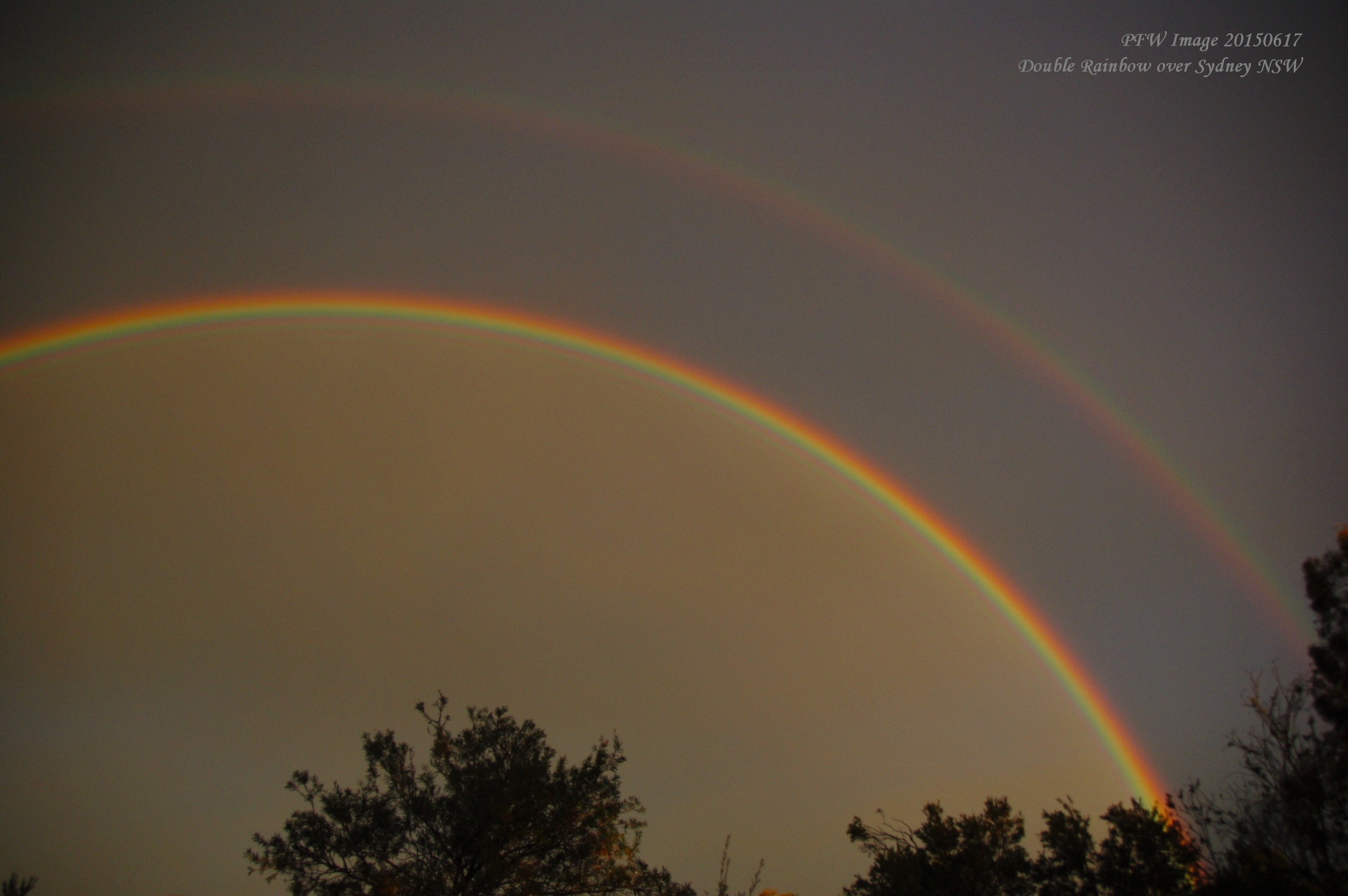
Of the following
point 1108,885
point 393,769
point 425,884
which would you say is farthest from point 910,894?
point 393,769

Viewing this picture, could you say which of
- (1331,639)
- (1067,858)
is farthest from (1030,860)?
(1331,639)

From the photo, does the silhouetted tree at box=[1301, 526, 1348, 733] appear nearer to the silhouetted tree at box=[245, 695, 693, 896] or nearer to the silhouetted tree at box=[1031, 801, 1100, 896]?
the silhouetted tree at box=[1031, 801, 1100, 896]

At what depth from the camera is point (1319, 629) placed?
2266cm

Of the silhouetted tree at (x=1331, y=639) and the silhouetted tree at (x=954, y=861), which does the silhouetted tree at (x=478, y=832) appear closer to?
the silhouetted tree at (x=954, y=861)

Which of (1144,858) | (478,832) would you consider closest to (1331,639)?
(1144,858)

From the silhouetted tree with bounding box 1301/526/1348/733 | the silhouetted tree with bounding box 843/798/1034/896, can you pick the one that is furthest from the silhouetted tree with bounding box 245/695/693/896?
the silhouetted tree with bounding box 1301/526/1348/733

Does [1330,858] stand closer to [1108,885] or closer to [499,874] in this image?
[1108,885]

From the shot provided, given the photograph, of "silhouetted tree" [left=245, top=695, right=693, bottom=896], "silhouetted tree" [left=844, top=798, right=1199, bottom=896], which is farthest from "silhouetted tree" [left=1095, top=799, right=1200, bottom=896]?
"silhouetted tree" [left=245, top=695, right=693, bottom=896]

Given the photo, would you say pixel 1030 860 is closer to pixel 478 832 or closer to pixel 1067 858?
pixel 1067 858

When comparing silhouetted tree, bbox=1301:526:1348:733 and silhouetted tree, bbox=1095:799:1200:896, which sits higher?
silhouetted tree, bbox=1301:526:1348:733

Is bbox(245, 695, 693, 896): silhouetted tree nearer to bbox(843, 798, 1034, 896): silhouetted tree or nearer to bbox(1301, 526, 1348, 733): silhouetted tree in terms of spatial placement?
bbox(843, 798, 1034, 896): silhouetted tree

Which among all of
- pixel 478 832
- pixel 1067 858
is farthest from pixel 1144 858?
pixel 478 832

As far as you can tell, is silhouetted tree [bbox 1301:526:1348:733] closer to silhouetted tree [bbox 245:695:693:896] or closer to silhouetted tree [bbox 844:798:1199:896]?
silhouetted tree [bbox 844:798:1199:896]

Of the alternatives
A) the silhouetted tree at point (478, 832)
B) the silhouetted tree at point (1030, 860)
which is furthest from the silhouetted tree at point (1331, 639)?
the silhouetted tree at point (478, 832)
